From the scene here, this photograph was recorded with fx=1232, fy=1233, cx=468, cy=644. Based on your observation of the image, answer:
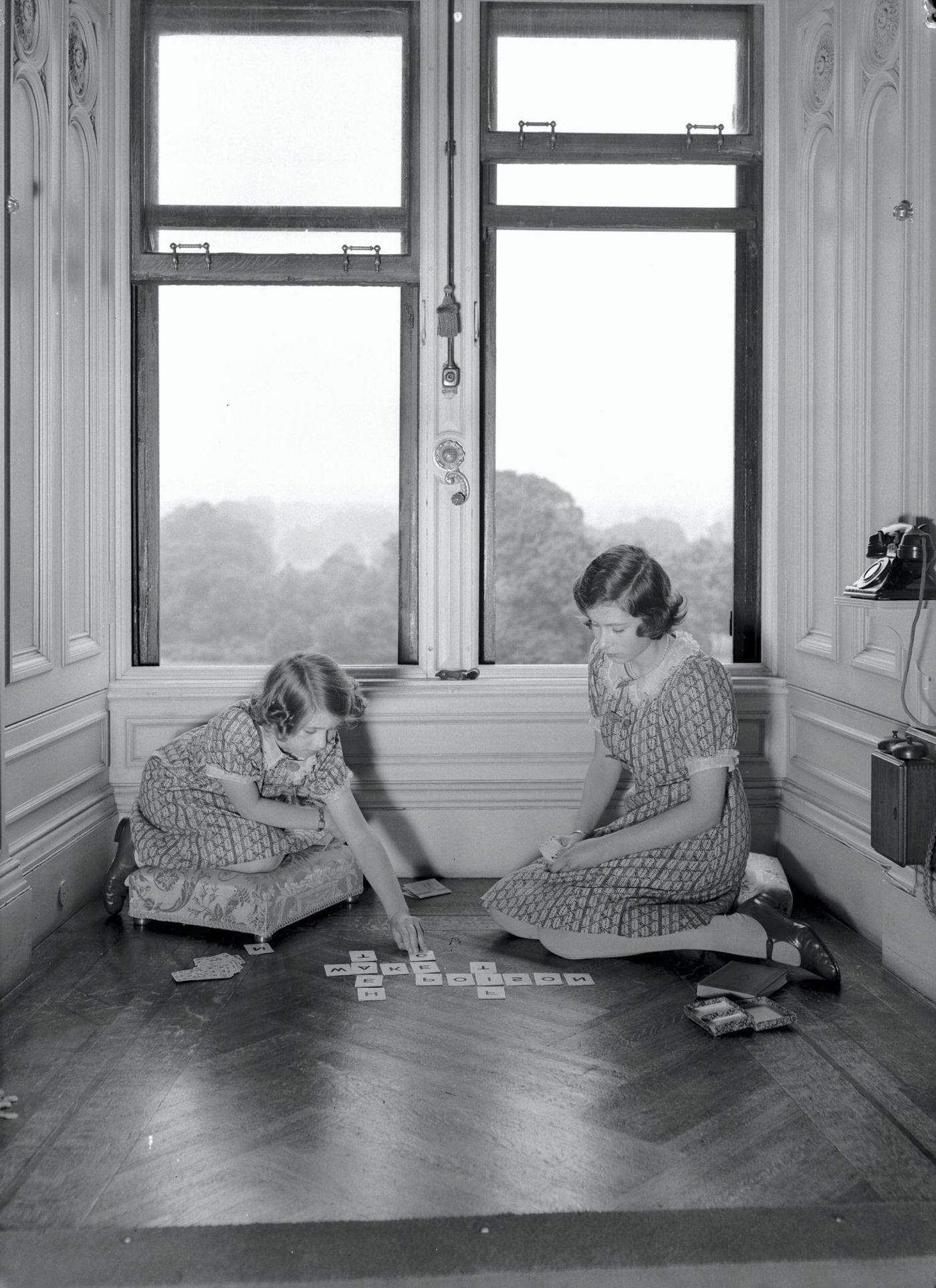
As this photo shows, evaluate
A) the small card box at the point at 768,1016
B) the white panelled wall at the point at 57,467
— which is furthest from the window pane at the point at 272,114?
the small card box at the point at 768,1016

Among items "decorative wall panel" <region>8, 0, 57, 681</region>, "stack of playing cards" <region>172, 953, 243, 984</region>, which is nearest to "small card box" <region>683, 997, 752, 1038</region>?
"stack of playing cards" <region>172, 953, 243, 984</region>

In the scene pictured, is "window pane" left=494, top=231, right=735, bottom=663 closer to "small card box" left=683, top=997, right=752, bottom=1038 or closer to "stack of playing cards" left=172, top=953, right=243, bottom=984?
"stack of playing cards" left=172, top=953, right=243, bottom=984

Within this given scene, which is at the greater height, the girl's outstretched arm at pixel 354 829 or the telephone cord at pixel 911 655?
the telephone cord at pixel 911 655

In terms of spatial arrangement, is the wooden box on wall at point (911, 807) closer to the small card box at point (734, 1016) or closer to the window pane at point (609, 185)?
the small card box at point (734, 1016)

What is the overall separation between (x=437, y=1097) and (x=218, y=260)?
3075 mm

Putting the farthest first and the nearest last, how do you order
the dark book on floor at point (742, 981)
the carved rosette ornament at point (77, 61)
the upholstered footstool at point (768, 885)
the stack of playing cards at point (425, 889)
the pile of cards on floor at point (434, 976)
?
the stack of playing cards at point (425, 889), the carved rosette ornament at point (77, 61), the upholstered footstool at point (768, 885), the pile of cards on floor at point (434, 976), the dark book on floor at point (742, 981)

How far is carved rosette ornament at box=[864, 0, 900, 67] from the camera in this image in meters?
3.47

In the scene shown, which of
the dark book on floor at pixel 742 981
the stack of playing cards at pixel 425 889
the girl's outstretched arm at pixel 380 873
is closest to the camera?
the dark book on floor at pixel 742 981

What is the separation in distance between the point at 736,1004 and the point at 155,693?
2316 millimetres

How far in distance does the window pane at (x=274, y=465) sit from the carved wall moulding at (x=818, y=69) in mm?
1547

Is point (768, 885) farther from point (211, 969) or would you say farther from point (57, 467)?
point (57, 467)

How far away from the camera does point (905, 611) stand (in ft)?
10.6

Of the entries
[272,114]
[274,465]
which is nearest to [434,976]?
[274,465]

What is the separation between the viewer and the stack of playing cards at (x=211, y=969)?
3.19m
